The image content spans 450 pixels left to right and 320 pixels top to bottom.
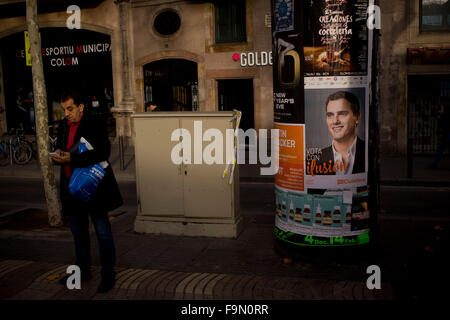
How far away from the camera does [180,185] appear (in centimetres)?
616

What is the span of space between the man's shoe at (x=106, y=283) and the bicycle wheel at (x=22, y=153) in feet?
36.9

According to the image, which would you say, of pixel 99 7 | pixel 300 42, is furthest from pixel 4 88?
pixel 300 42

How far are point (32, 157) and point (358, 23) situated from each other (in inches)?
517

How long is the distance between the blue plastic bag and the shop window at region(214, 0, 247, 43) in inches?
531

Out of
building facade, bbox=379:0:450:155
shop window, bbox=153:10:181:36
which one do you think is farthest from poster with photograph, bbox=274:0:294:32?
shop window, bbox=153:10:181:36

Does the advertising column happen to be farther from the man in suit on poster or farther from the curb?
the curb

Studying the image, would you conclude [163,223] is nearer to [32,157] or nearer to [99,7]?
[32,157]

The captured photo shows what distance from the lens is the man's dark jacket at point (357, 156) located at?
15.8 ft

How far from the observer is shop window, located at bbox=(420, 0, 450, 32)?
14.7 metres

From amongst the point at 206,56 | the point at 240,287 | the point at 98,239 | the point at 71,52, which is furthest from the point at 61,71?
the point at 240,287

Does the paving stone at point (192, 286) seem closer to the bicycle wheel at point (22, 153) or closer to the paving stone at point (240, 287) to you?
the paving stone at point (240, 287)

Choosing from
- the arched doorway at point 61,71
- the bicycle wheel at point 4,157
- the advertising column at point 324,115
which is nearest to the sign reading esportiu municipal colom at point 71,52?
the arched doorway at point 61,71

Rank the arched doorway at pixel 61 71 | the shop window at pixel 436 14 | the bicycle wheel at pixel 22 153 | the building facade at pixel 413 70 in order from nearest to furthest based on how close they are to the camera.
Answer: the bicycle wheel at pixel 22 153, the building facade at pixel 413 70, the shop window at pixel 436 14, the arched doorway at pixel 61 71

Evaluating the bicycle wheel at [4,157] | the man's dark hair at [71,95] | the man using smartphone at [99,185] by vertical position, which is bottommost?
the bicycle wheel at [4,157]
